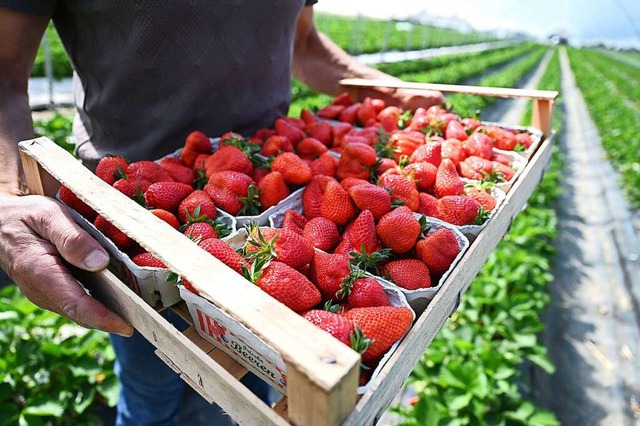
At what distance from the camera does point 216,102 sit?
174 centimetres

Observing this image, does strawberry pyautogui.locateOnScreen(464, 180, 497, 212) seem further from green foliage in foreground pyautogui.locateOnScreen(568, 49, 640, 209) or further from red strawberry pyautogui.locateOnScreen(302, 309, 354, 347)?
green foliage in foreground pyautogui.locateOnScreen(568, 49, 640, 209)

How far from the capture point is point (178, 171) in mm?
1495

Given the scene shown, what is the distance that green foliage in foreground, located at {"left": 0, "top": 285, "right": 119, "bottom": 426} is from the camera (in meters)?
2.08

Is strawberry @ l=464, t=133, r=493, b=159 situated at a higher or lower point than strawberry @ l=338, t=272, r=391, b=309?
higher

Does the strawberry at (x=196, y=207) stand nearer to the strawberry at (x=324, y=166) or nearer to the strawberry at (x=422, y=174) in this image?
the strawberry at (x=324, y=166)

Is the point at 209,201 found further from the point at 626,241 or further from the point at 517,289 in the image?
the point at 626,241

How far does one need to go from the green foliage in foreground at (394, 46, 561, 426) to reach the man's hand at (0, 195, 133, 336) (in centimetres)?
145

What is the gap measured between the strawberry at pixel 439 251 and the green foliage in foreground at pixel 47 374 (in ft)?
5.35

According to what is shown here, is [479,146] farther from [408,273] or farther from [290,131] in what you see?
[408,273]

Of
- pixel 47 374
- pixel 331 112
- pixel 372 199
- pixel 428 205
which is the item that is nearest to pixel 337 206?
pixel 372 199

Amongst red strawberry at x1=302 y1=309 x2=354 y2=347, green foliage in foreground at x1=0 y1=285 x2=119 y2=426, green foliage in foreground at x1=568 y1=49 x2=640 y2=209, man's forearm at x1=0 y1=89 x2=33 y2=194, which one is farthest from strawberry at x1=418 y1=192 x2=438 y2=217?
green foliage in foreground at x1=568 y1=49 x2=640 y2=209

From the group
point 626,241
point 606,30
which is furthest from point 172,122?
point 606,30

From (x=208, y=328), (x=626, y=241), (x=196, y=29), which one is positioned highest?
(x=196, y=29)

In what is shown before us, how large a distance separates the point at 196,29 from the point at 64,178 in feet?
2.35
